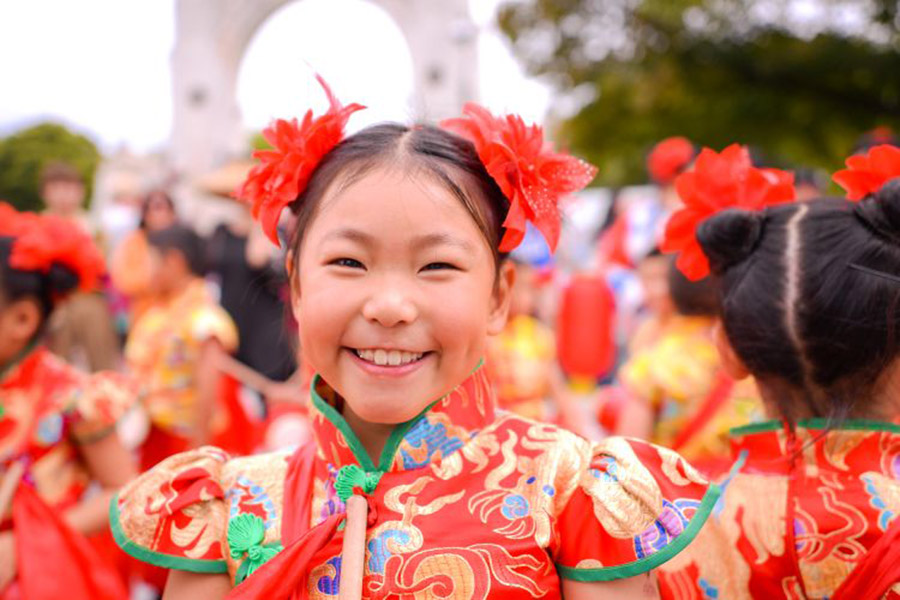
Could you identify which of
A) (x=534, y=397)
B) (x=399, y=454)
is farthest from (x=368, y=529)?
(x=534, y=397)

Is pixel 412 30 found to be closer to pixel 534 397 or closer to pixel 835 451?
pixel 534 397

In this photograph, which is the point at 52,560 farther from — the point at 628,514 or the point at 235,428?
the point at 235,428

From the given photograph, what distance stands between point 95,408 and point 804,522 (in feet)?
6.17

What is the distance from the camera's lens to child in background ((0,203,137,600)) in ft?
6.95

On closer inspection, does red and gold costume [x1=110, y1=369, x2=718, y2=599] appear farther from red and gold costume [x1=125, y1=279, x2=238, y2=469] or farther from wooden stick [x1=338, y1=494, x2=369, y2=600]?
red and gold costume [x1=125, y1=279, x2=238, y2=469]

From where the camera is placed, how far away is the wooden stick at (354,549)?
54.1 inches

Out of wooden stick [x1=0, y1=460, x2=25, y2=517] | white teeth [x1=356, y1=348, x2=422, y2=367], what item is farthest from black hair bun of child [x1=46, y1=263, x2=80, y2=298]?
white teeth [x1=356, y1=348, x2=422, y2=367]

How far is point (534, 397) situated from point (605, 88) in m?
9.98

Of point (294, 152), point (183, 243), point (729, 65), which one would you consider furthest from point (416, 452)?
point (729, 65)

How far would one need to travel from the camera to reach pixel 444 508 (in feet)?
4.79

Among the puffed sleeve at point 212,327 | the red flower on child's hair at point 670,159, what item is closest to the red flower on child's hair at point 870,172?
the puffed sleeve at point 212,327

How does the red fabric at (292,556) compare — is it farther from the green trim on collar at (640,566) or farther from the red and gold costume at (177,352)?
the red and gold costume at (177,352)

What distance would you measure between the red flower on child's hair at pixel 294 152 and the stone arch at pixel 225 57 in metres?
19.2

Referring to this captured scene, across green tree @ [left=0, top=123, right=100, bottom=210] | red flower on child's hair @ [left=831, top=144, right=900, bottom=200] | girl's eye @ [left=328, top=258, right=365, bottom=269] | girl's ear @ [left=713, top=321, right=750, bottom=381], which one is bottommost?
green tree @ [left=0, top=123, right=100, bottom=210]
